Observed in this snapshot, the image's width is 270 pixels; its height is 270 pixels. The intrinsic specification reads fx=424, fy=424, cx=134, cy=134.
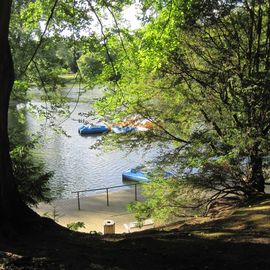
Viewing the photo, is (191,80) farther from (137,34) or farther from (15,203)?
(15,203)

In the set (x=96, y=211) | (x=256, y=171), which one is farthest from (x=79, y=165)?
(x=256, y=171)

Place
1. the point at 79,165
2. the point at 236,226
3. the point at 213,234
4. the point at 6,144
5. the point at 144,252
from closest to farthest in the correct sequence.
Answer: the point at 144,252 → the point at 6,144 → the point at 213,234 → the point at 236,226 → the point at 79,165

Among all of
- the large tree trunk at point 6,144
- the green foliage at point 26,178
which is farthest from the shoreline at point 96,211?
the large tree trunk at point 6,144

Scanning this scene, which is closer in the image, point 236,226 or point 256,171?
point 236,226

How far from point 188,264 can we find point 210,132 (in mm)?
6258

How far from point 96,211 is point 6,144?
1340 cm

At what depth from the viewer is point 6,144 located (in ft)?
16.8

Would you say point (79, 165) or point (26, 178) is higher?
point (26, 178)

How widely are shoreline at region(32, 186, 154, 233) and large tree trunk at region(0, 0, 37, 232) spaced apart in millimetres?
9459

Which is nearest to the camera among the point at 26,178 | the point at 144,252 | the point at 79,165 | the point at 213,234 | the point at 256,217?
the point at 144,252

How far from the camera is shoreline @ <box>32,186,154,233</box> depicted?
51.6ft

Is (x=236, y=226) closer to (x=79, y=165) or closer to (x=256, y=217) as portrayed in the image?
A: (x=256, y=217)

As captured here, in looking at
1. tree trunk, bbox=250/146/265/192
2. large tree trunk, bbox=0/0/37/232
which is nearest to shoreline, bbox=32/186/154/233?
tree trunk, bbox=250/146/265/192

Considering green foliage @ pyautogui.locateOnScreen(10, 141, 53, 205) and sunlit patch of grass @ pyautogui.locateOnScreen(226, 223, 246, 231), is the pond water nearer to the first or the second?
green foliage @ pyautogui.locateOnScreen(10, 141, 53, 205)
